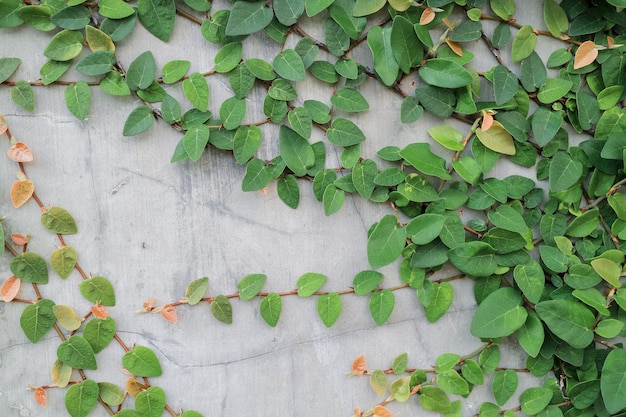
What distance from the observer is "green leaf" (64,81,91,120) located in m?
1.04

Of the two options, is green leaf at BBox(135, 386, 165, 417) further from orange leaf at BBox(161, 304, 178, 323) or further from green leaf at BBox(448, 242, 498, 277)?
green leaf at BBox(448, 242, 498, 277)

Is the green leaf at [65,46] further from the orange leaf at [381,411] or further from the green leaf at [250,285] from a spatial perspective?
the orange leaf at [381,411]

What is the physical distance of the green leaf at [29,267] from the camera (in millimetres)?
1049

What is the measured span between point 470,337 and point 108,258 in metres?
0.79

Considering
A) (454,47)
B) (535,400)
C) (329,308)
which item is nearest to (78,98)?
(329,308)

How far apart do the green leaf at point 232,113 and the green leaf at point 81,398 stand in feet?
1.88

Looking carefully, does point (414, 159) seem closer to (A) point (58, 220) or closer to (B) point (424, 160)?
(B) point (424, 160)

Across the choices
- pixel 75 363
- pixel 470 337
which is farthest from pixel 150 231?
pixel 470 337

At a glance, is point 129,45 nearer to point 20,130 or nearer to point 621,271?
point 20,130

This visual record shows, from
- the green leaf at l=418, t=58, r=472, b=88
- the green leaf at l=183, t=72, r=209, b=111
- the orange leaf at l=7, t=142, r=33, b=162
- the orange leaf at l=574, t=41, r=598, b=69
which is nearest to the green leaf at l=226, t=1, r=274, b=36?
the green leaf at l=183, t=72, r=209, b=111

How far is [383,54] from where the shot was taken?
1102mm

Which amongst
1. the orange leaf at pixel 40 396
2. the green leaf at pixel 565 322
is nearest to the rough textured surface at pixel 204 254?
the orange leaf at pixel 40 396

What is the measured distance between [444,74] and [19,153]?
32.8 inches

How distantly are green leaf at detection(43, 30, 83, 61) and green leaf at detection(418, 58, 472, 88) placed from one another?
0.67m
